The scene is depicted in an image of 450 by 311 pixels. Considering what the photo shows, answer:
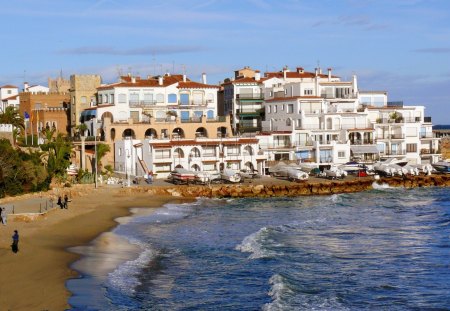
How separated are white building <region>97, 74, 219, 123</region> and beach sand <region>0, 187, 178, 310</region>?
21707 millimetres

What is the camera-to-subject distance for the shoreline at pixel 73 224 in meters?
26.8

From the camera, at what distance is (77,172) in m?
66.4

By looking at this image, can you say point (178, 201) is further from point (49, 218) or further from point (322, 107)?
point (322, 107)

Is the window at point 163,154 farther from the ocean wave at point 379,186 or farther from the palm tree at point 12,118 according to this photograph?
the ocean wave at point 379,186

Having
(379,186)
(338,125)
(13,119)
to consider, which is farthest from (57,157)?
(338,125)

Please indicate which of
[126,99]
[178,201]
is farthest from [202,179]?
[126,99]

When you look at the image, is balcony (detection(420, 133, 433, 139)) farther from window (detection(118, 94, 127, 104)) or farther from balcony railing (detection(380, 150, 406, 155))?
window (detection(118, 94, 127, 104))

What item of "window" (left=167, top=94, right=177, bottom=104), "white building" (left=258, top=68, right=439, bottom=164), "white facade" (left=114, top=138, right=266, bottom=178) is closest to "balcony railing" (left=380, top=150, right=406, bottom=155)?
"white building" (left=258, top=68, right=439, bottom=164)

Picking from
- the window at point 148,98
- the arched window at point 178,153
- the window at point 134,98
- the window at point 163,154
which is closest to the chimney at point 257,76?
the window at point 148,98

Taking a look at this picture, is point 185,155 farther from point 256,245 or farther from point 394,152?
point 256,245

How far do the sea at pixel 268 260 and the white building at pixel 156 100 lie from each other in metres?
27.1

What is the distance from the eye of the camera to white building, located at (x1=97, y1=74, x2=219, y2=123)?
81.8 m

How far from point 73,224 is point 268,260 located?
580 inches

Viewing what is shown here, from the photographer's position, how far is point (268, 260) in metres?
35.9
